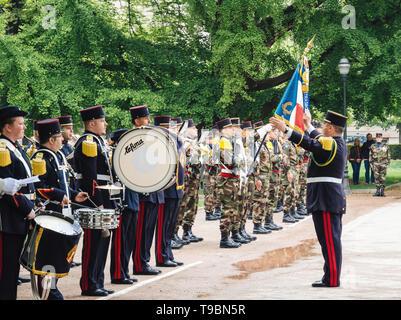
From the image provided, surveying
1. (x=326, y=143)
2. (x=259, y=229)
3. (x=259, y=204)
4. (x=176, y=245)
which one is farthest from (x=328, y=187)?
(x=259, y=229)

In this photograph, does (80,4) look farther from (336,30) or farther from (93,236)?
(93,236)

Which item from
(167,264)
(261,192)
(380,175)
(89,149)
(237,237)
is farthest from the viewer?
(380,175)

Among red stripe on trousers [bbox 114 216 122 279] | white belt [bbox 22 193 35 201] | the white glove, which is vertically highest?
the white glove

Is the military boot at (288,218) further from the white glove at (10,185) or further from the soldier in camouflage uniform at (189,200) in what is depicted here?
the white glove at (10,185)

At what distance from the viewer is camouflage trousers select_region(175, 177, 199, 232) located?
13703 mm

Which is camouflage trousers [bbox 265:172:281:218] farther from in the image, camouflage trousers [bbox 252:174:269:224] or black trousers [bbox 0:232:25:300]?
black trousers [bbox 0:232:25:300]

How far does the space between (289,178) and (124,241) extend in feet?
26.3

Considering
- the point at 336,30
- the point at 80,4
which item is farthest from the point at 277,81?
the point at 80,4

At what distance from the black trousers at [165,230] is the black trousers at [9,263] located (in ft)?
12.5

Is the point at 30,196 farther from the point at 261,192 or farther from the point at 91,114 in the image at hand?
the point at 261,192

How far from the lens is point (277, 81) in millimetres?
27938

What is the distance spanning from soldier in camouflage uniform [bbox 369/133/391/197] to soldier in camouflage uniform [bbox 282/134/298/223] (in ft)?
24.5

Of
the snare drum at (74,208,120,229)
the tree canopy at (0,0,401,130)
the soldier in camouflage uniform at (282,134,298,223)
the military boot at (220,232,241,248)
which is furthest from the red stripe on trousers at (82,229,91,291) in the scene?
the tree canopy at (0,0,401,130)

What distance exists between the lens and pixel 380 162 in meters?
24.7
